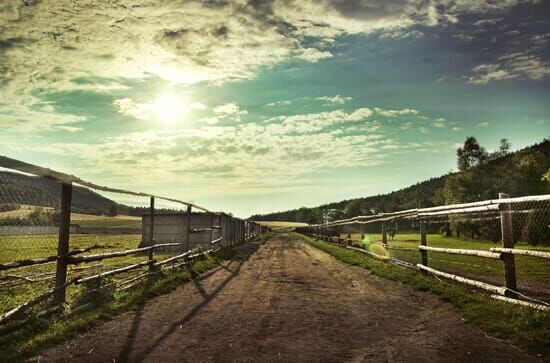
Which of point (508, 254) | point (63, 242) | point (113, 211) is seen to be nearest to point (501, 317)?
point (508, 254)

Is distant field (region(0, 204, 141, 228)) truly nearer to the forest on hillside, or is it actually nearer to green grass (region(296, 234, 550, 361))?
green grass (region(296, 234, 550, 361))

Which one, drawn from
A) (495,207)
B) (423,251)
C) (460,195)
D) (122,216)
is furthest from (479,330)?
(460,195)

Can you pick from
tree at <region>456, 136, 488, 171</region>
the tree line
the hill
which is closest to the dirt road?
the hill

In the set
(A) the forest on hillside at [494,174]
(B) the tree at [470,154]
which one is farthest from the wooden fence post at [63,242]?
(B) the tree at [470,154]

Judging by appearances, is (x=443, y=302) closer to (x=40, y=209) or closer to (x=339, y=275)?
(x=339, y=275)

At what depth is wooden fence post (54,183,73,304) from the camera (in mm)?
7406

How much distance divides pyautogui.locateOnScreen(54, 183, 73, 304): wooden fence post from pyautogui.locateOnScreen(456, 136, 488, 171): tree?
8443 cm

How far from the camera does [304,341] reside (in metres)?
5.51

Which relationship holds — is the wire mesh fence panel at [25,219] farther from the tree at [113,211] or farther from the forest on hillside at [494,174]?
the forest on hillside at [494,174]

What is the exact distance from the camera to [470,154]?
82812 millimetres

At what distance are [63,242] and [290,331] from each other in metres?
4.45

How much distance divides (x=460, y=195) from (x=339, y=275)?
63788mm

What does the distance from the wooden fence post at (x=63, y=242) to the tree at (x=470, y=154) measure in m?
84.4

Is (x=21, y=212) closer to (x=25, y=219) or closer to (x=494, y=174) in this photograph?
(x=25, y=219)
